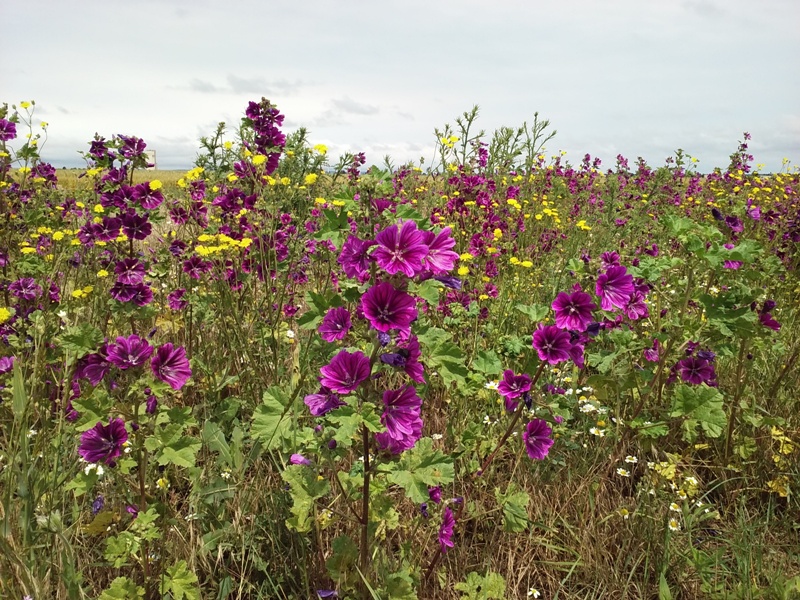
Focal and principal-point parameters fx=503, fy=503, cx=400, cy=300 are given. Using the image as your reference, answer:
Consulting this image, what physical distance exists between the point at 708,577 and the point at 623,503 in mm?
428

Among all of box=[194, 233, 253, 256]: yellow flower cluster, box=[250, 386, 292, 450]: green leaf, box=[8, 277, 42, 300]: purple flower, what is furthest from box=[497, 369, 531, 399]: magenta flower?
box=[8, 277, 42, 300]: purple flower

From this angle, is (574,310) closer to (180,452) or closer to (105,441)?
(180,452)

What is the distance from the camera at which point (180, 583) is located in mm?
1671

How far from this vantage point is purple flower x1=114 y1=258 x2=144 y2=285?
2525mm

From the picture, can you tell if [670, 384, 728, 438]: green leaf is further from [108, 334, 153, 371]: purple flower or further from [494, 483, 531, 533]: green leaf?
[108, 334, 153, 371]: purple flower

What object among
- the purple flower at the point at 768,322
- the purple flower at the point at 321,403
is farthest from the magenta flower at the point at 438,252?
the purple flower at the point at 768,322

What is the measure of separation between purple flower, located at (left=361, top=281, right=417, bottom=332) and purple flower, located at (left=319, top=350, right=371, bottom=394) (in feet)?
0.36

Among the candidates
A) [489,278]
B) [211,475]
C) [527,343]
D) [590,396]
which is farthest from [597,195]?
[211,475]

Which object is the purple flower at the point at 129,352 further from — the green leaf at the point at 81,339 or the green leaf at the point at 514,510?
the green leaf at the point at 514,510

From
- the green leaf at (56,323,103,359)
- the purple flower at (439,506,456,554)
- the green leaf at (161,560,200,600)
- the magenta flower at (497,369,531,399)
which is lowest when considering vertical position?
the green leaf at (161,560,200,600)

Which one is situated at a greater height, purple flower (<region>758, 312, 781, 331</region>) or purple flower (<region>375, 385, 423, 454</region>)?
purple flower (<region>758, 312, 781, 331</region>)

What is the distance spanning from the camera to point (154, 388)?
1.64 meters

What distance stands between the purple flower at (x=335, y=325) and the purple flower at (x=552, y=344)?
0.89m

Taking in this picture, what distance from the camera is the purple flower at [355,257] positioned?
141 centimetres
